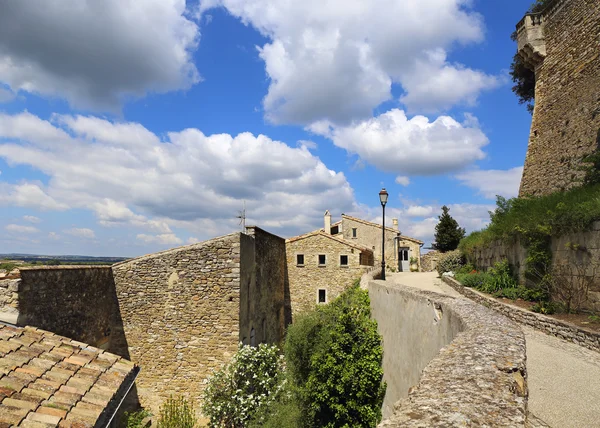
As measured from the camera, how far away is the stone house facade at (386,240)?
34.3 meters

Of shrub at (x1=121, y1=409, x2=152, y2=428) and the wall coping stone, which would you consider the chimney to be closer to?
the wall coping stone

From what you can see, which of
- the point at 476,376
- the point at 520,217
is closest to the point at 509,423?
the point at 476,376

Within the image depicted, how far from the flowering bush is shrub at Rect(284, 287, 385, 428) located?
107 centimetres

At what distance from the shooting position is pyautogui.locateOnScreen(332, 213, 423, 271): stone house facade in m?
34.3

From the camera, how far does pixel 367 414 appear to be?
1049cm

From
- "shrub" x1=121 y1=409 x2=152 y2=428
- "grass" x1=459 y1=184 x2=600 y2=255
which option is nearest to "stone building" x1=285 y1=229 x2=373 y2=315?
"grass" x1=459 y1=184 x2=600 y2=255

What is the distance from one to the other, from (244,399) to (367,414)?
12.3 ft

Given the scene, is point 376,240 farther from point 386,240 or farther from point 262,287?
point 262,287

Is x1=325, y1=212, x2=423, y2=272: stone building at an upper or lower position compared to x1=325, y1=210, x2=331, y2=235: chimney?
lower

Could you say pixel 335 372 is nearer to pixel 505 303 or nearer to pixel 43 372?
pixel 505 303

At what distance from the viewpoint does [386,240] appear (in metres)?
35.2

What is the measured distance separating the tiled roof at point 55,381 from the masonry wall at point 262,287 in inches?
226

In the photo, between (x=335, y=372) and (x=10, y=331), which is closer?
(x=10, y=331)

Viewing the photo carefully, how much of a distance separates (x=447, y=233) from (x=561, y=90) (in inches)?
939
